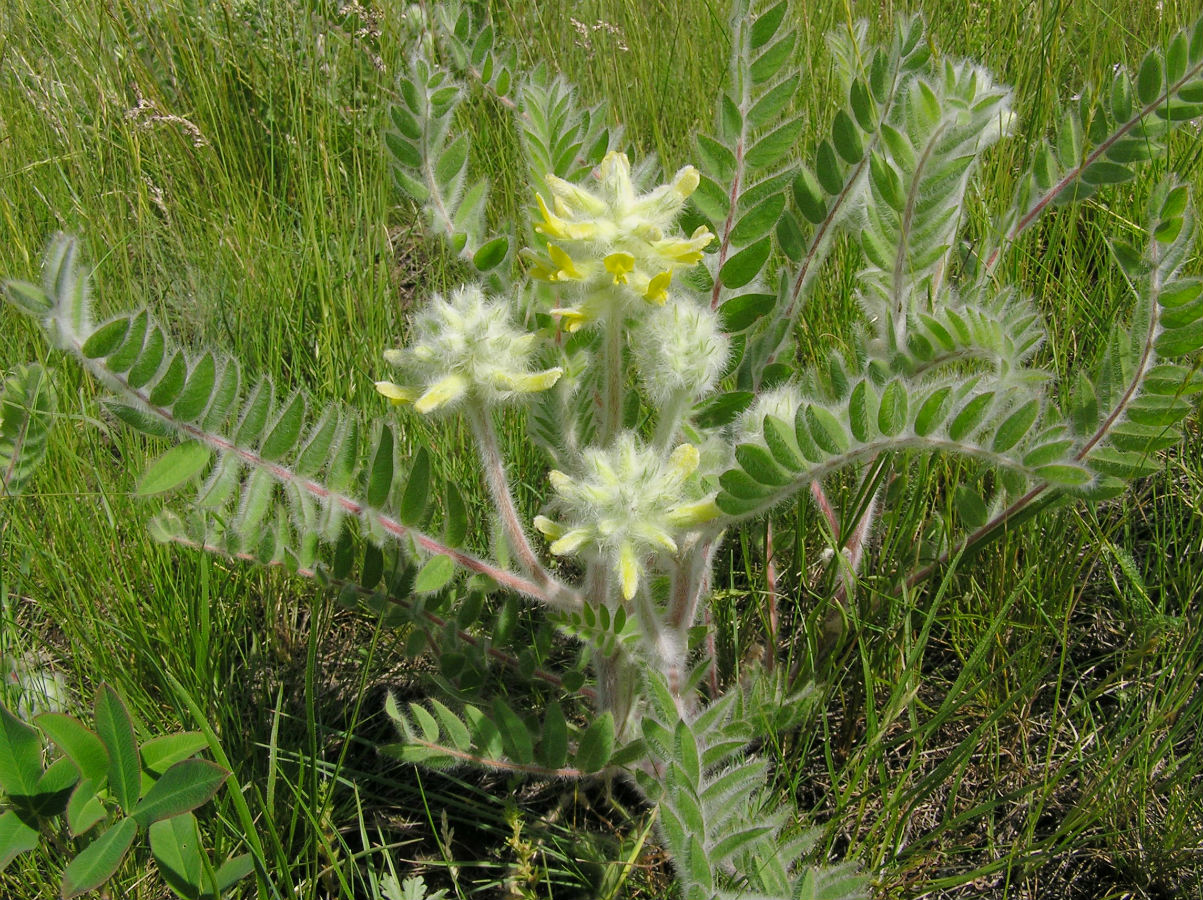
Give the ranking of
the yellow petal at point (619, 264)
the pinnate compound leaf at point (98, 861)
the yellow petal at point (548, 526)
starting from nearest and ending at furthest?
the pinnate compound leaf at point (98, 861) → the yellow petal at point (619, 264) → the yellow petal at point (548, 526)

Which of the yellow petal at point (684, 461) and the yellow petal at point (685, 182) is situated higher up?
the yellow petal at point (685, 182)

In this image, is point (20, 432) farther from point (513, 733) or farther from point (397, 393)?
point (513, 733)

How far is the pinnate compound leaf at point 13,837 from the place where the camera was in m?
1.08

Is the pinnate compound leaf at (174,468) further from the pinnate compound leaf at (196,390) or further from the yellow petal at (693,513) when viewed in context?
the yellow petal at (693,513)

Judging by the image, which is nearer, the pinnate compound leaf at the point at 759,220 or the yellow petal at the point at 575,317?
the yellow petal at the point at 575,317

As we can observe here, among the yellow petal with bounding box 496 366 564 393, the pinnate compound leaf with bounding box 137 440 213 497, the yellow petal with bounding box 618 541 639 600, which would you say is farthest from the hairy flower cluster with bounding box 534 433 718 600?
the pinnate compound leaf with bounding box 137 440 213 497

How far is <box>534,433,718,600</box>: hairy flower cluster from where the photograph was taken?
1.21 meters

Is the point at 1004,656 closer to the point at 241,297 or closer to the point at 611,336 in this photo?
the point at 611,336

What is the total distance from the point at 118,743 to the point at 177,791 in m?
0.09

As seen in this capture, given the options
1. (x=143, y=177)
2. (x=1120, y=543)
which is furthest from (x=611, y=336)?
(x=143, y=177)

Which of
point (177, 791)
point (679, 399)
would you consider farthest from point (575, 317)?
point (177, 791)

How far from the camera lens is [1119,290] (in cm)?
196

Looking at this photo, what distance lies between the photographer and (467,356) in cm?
127

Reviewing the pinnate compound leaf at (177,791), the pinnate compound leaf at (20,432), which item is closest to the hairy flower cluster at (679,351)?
the pinnate compound leaf at (177,791)
